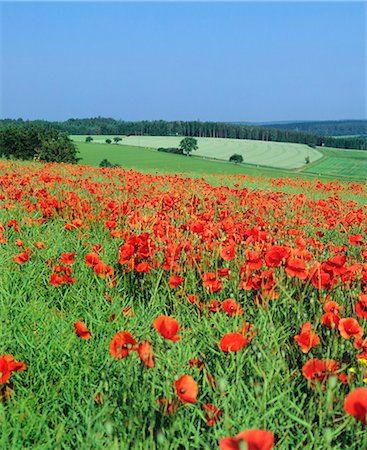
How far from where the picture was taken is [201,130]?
10738 centimetres

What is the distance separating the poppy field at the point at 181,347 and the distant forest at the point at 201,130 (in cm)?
9655

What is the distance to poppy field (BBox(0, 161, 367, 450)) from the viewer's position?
1.77 meters

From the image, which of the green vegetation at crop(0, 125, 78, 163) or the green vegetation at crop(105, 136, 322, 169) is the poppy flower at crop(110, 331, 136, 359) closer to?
the green vegetation at crop(0, 125, 78, 163)

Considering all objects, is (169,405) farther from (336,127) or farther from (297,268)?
(336,127)

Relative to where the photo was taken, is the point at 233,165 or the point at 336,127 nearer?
the point at 233,165

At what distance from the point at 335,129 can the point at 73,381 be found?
168371 mm

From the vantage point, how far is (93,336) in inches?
103

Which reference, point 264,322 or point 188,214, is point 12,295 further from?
point 188,214

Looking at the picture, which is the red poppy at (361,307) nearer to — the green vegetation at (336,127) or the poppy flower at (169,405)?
the poppy flower at (169,405)

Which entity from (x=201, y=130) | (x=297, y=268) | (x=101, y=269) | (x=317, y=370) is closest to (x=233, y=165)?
(x=201, y=130)

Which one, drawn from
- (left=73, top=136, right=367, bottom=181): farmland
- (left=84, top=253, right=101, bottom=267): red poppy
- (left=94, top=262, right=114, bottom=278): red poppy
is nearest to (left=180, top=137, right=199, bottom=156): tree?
(left=73, top=136, right=367, bottom=181): farmland

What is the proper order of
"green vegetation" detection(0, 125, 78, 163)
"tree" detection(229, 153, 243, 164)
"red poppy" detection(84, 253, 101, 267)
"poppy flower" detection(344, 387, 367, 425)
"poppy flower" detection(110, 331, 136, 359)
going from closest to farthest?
1. "poppy flower" detection(344, 387, 367, 425)
2. "poppy flower" detection(110, 331, 136, 359)
3. "red poppy" detection(84, 253, 101, 267)
4. "green vegetation" detection(0, 125, 78, 163)
5. "tree" detection(229, 153, 243, 164)

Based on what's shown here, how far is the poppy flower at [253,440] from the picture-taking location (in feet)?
3.17

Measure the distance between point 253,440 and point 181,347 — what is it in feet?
4.86
